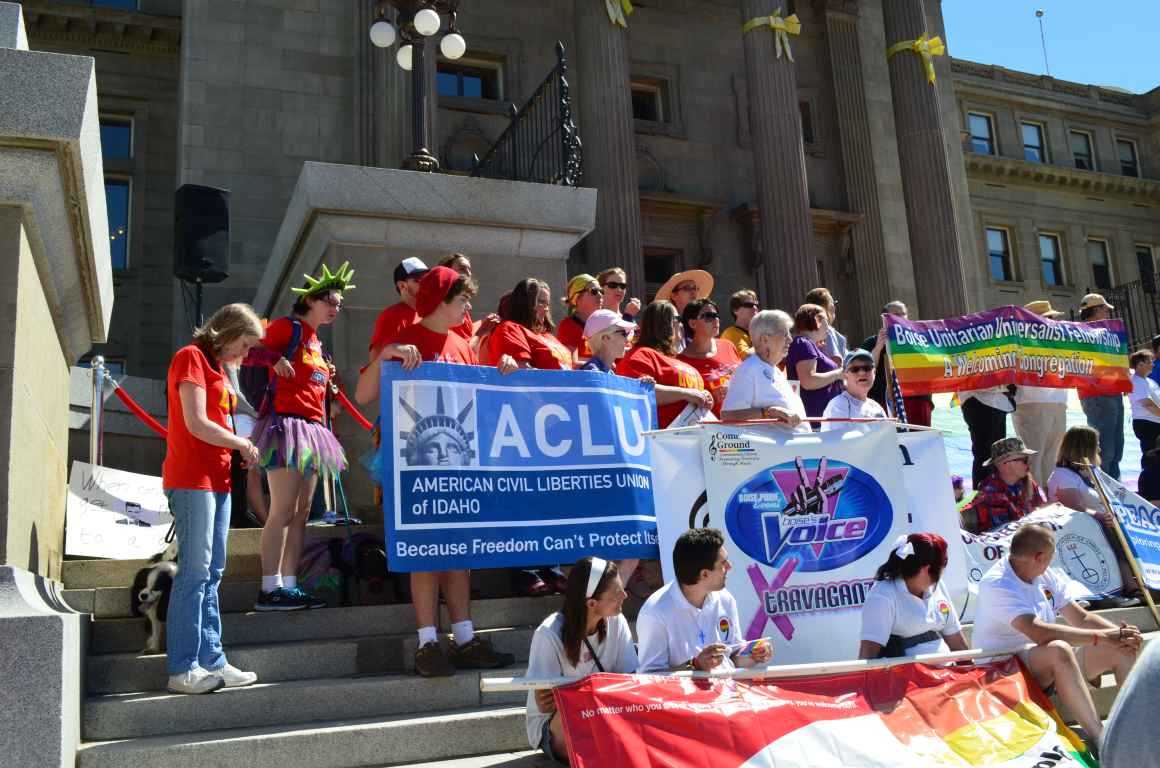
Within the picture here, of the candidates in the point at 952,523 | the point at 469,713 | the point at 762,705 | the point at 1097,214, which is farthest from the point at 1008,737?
the point at 1097,214

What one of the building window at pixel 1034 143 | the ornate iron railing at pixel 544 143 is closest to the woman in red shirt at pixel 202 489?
the ornate iron railing at pixel 544 143

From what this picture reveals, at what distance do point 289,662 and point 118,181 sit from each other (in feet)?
77.4

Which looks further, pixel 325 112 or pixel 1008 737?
pixel 325 112

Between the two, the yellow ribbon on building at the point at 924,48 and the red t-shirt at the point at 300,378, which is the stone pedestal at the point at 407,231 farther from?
the yellow ribbon on building at the point at 924,48

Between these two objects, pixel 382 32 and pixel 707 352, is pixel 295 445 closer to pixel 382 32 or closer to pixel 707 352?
pixel 707 352

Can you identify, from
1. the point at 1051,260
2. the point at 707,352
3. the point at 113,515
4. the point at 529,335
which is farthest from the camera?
the point at 1051,260

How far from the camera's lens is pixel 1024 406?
10.9 meters

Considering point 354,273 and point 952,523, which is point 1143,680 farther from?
point 354,273

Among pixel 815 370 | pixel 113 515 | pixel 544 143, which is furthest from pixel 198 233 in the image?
pixel 815 370

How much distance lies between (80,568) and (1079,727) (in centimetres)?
585

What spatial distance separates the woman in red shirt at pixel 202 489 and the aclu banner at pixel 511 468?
90 centimetres

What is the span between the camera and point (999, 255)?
41750mm

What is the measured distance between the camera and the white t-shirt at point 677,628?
17.3ft

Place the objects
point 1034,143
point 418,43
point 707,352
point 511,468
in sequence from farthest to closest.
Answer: point 1034,143, point 418,43, point 707,352, point 511,468
